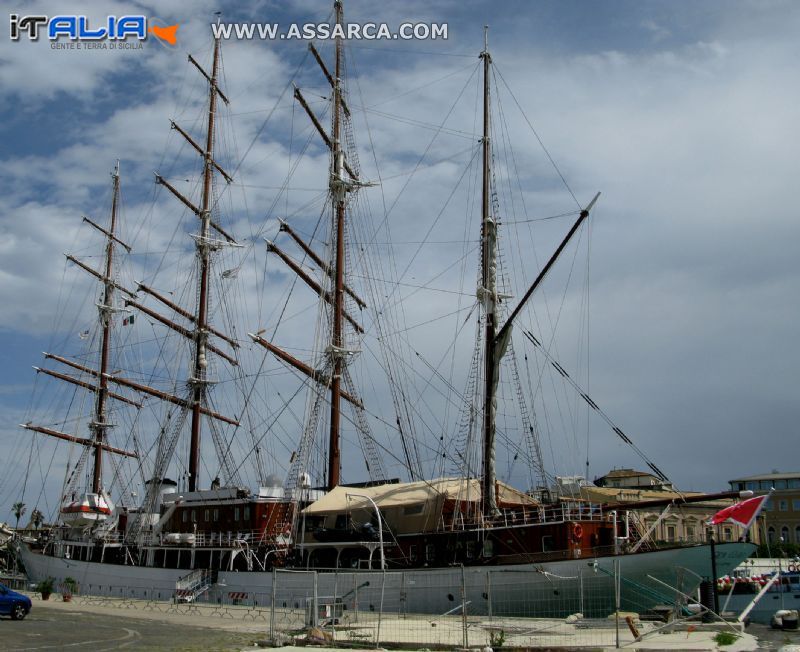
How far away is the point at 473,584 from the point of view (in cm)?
3058

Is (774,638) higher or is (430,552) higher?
(430,552)

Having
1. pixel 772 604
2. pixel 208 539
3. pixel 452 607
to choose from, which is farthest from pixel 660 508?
pixel 452 607

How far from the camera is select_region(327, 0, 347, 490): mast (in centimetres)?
4528

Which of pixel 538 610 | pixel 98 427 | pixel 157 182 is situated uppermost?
pixel 157 182

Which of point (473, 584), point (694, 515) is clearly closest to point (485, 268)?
point (473, 584)

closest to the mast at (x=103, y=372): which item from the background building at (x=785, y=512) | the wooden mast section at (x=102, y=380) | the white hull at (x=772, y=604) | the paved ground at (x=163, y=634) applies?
the wooden mast section at (x=102, y=380)

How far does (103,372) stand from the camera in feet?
220

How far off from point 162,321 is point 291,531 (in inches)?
1103

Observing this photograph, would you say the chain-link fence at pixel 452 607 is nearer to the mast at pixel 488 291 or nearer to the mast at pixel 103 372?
the mast at pixel 488 291

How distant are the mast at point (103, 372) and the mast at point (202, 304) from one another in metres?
10.8

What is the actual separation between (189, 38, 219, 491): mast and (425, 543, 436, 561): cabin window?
2623 centimetres

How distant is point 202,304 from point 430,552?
110 feet

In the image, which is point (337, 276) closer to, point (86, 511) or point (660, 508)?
point (86, 511)

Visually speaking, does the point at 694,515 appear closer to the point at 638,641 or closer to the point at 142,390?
the point at 142,390
